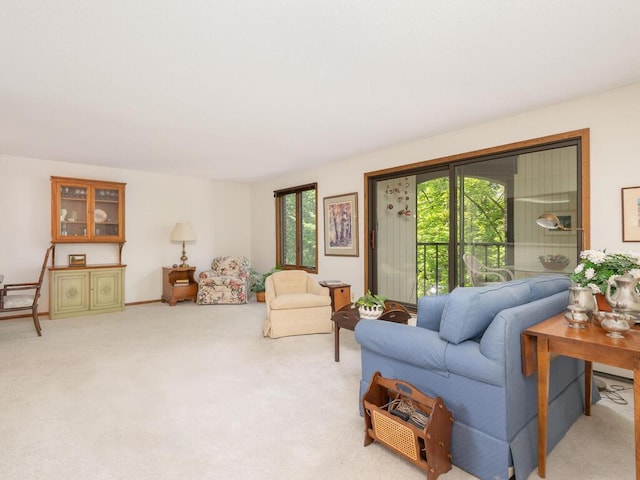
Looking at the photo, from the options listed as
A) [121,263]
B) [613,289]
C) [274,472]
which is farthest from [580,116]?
[121,263]

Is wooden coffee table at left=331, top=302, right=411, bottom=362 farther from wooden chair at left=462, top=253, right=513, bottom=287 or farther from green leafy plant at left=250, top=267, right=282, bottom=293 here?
green leafy plant at left=250, top=267, right=282, bottom=293

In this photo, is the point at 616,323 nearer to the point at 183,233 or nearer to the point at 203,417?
the point at 203,417

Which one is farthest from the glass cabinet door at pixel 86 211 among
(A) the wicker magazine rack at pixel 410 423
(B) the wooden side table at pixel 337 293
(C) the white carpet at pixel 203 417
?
(A) the wicker magazine rack at pixel 410 423

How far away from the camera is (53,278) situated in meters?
4.97

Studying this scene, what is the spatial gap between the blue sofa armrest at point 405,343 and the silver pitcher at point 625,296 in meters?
0.78

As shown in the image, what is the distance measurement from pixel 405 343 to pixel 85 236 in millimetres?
5439

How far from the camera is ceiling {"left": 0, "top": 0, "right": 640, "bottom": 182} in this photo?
193 centimetres

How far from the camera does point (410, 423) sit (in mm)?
1704

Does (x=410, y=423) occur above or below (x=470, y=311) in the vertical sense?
below

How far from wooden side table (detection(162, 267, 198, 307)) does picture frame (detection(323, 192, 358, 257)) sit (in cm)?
252

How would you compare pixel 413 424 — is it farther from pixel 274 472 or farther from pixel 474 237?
pixel 474 237

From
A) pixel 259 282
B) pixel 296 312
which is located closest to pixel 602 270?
pixel 296 312

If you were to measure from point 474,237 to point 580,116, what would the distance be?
1.49 metres

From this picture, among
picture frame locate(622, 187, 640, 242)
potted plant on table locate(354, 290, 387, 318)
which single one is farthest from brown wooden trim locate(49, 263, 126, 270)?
picture frame locate(622, 187, 640, 242)
